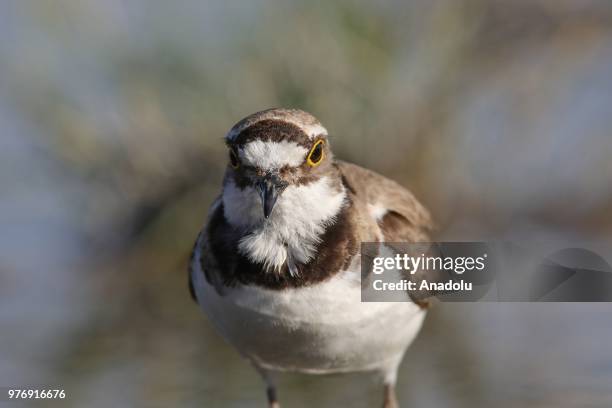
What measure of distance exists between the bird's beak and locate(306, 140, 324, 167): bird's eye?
0.30 metres

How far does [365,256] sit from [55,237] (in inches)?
240

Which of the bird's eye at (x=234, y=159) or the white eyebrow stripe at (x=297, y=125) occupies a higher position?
the white eyebrow stripe at (x=297, y=125)

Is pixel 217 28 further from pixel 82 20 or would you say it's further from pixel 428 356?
pixel 428 356

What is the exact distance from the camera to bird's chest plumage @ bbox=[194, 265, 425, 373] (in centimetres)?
523

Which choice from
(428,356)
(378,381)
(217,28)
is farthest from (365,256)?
(217,28)

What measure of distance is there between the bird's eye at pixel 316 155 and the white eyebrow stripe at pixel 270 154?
0.11 metres

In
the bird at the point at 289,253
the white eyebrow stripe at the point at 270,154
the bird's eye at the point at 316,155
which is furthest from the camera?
the bird's eye at the point at 316,155

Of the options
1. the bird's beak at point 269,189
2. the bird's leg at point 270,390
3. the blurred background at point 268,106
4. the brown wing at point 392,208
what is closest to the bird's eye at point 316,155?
the bird's beak at point 269,189

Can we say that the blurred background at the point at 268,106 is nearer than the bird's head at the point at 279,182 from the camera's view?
No

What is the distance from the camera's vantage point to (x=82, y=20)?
1010 centimetres

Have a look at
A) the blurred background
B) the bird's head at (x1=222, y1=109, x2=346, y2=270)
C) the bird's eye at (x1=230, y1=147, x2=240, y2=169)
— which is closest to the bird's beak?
the bird's head at (x1=222, y1=109, x2=346, y2=270)

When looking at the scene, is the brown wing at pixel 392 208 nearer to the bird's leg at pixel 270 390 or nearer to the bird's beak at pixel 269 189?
the bird's beak at pixel 269 189

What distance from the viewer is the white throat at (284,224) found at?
5.07 metres

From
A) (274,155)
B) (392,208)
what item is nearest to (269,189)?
(274,155)
